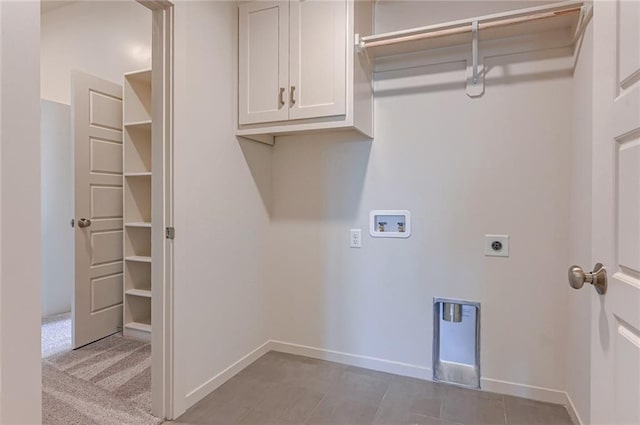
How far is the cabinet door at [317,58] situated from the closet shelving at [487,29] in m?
0.16

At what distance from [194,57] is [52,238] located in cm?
267

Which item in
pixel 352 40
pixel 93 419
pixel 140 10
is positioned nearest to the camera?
pixel 93 419

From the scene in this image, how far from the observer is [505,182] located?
6.63 feet

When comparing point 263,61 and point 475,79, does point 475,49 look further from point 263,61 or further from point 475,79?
point 263,61

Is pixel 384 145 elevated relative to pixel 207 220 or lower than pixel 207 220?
elevated

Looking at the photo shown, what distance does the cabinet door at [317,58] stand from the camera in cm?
197

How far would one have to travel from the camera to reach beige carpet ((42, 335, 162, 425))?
179 centimetres

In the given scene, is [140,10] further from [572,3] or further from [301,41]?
[572,3]

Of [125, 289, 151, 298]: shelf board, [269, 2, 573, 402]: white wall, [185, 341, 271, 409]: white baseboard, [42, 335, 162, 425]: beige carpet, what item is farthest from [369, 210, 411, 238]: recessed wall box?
[125, 289, 151, 298]: shelf board

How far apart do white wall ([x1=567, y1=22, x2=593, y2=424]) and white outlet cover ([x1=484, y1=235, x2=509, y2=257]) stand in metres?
0.31

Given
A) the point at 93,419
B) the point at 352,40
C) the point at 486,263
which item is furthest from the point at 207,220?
the point at 486,263

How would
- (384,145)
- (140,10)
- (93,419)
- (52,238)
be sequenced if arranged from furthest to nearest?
(52,238) < (140,10) < (384,145) < (93,419)

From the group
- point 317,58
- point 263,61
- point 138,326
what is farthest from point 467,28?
point 138,326

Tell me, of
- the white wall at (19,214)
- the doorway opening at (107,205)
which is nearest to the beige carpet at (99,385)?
the doorway opening at (107,205)
